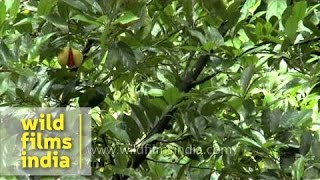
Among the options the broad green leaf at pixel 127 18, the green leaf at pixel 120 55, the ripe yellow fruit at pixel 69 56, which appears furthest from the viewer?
the ripe yellow fruit at pixel 69 56

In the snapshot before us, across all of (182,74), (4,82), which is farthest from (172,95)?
(4,82)

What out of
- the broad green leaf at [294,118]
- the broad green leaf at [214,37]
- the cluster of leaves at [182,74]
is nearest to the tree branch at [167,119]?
the cluster of leaves at [182,74]

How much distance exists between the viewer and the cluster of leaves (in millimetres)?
927

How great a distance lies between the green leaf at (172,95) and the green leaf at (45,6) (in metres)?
0.27

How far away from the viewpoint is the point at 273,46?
43.1 inches

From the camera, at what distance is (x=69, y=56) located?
3.34 feet

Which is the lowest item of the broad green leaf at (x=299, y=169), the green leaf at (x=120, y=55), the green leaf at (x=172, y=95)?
the broad green leaf at (x=299, y=169)

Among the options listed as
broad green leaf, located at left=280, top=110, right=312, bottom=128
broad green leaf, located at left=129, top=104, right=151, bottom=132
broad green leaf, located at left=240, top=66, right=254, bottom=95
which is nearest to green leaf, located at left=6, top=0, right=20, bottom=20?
broad green leaf, located at left=129, top=104, right=151, bottom=132

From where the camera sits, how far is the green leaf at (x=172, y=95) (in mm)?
992

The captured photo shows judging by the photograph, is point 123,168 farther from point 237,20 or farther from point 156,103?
point 237,20

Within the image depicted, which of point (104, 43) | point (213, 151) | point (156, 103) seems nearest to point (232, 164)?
point (213, 151)

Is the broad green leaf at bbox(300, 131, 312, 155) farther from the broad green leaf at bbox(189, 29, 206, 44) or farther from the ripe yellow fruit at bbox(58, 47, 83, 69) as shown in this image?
the ripe yellow fruit at bbox(58, 47, 83, 69)

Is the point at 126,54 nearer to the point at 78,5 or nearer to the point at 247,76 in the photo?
the point at 78,5

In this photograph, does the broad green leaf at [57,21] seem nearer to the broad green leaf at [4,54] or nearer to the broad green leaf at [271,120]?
the broad green leaf at [4,54]
